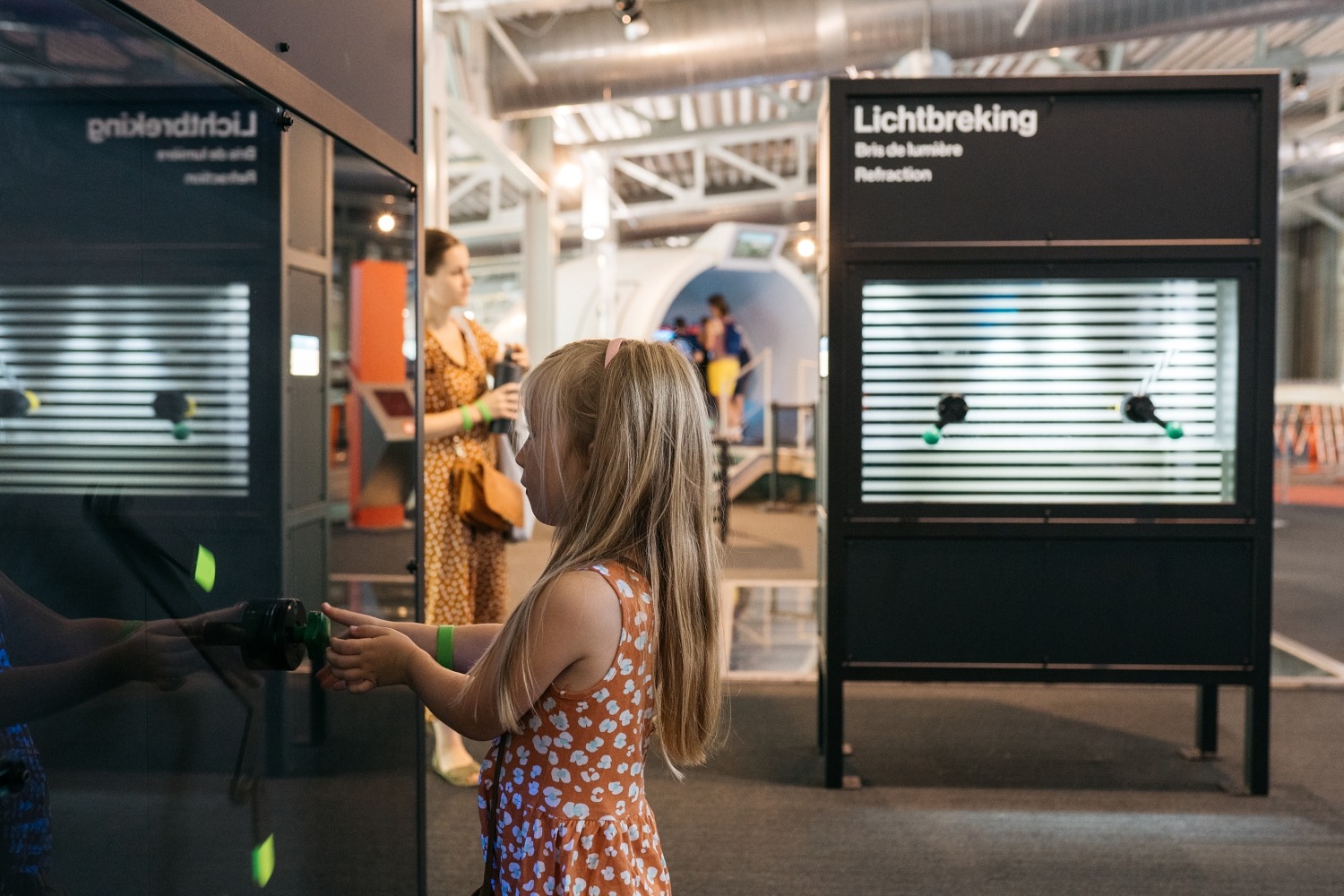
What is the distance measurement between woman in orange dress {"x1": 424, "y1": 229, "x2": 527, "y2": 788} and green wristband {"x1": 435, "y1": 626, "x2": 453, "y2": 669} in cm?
148

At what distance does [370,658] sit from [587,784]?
0.31 meters

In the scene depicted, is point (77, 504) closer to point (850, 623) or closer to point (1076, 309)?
point (850, 623)

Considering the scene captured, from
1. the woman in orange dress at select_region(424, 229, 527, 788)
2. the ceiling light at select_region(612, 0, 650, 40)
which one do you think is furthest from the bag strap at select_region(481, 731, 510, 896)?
the ceiling light at select_region(612, 0, 650, 40)

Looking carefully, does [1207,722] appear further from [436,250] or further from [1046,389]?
[436,250]

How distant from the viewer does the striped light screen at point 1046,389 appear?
3.18 metres

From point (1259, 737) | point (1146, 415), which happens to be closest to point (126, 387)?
point (1146, 415)

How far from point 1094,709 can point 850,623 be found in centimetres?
144

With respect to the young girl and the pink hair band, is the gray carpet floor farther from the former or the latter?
the pink hair band

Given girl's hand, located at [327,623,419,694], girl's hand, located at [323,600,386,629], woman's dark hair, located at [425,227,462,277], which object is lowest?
girl's hand, located at [327,623,419,694]

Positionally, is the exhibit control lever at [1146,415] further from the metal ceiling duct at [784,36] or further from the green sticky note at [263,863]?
the metal ceiling duct at [784,36]

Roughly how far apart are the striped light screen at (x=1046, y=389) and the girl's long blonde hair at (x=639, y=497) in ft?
6.25

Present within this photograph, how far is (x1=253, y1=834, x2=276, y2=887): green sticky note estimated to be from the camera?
204cm

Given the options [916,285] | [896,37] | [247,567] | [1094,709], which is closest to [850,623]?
[916,285]

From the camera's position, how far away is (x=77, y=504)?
1.28m
